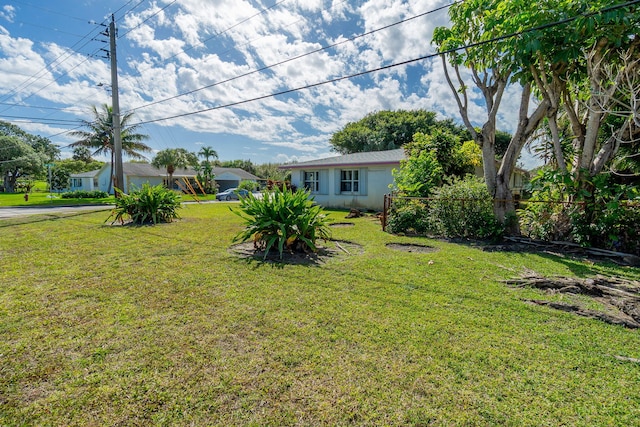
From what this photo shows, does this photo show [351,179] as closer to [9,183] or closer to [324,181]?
[324,181]

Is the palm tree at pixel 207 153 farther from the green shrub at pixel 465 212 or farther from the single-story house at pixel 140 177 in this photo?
the green shrub at pixel 465 212

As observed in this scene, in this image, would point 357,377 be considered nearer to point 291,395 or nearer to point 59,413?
point 291,395

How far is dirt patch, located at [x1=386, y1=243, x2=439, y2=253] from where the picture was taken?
6898 millimetres

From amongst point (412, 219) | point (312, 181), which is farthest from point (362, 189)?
point (412, 219)

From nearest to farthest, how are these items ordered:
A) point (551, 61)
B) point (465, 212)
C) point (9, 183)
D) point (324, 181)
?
1. point (551, 61)
2. point (465, 212)
3. point (324, 181)
4. point (9, 183)

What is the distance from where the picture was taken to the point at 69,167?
44.5m

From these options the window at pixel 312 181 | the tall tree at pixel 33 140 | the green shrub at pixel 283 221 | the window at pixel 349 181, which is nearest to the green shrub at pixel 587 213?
the green shrub at pixel 283 221

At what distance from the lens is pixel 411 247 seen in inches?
284

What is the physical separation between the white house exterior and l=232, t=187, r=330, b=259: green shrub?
749 centimetres

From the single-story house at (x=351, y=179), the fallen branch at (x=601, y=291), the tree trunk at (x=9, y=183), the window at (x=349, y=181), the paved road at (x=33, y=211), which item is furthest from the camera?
the tree trunk at (x=9, y=183)

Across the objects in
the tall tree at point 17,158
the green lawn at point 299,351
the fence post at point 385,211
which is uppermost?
the tall tree at point 17,158

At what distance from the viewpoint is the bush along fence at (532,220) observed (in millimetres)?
6219

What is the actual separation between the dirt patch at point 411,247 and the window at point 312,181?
10.5m

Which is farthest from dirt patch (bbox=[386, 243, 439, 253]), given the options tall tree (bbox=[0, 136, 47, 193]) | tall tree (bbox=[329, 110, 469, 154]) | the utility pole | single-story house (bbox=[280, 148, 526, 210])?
tall tree (bbox=[0, 136, 47, 193])
